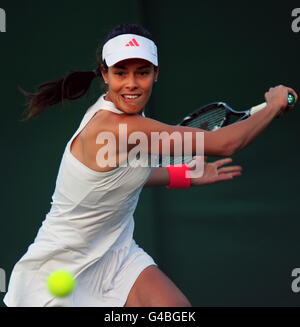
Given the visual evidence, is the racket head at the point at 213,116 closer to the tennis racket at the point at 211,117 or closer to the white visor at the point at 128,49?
the tennis racket at the point at 211,117

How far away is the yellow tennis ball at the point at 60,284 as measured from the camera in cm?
214

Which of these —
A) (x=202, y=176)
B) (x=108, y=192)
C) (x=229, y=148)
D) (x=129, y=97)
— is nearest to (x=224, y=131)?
(x=229, y=148)

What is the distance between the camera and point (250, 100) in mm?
3092

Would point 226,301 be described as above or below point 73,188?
below

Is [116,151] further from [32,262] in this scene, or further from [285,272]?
[285,272]

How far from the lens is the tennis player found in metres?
2.09

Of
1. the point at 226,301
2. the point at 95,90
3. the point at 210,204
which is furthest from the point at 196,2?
the point at 226,301

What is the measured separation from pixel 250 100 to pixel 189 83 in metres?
0.37

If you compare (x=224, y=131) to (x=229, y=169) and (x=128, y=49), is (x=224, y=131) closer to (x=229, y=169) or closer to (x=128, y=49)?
(x=128, y=49)

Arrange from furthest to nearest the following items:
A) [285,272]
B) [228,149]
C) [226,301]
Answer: [226,301] < [285,272] < [228,149]

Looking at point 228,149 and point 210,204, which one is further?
point 210,204

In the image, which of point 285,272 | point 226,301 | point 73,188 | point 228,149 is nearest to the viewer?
point 228,149

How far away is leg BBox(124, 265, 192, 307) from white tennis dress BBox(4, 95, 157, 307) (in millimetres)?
25

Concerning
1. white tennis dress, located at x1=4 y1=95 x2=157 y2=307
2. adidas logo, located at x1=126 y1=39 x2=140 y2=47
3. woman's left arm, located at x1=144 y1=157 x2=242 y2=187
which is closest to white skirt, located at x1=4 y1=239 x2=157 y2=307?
white tennis dress, located at x1=4 y1=95 x2=157 y2=307
